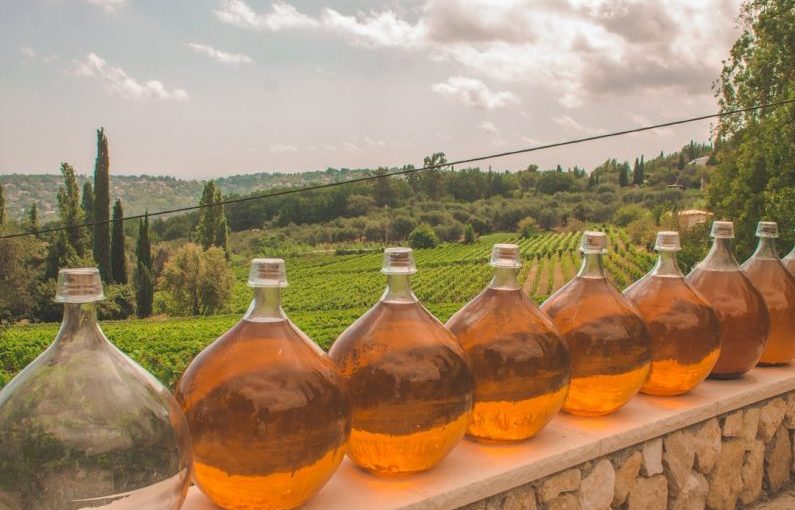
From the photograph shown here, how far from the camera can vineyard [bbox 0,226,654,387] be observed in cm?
2445

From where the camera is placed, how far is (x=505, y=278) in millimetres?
1302

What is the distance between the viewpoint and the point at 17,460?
0.79 m

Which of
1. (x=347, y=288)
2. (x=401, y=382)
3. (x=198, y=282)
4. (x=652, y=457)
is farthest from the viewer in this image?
(x=198, y=282)

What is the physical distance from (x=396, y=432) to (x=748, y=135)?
2183 centimetres

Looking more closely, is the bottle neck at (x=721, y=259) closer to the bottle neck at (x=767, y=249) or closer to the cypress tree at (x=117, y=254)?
the bottle neck at (x=767, y=249)

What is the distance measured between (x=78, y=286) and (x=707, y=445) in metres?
1.36

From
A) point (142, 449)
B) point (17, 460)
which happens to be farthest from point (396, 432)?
point (17, 460)

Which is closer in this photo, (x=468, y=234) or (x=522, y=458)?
(x=522, y=458)

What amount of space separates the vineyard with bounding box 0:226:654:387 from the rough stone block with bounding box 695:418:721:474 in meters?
19.2

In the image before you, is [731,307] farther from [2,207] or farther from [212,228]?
[212,228]

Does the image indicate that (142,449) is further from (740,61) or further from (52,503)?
(740,61)

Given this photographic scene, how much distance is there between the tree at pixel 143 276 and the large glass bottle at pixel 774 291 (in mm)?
40257

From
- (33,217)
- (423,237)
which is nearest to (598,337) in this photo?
(423,237)

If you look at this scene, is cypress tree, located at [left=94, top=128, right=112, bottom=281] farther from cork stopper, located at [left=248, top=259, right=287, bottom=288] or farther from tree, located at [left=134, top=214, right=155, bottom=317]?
cork stopper, located at [left=248, top=259, right=287, bottom=288]
